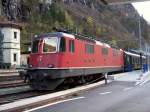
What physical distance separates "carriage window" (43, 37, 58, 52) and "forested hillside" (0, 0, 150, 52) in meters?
41.9

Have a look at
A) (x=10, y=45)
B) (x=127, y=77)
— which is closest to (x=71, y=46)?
(x=127, y=77)

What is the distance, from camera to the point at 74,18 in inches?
4902

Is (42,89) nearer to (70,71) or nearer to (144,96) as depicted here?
(70,71)

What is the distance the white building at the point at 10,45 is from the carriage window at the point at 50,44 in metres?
41.8

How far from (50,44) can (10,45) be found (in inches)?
1769

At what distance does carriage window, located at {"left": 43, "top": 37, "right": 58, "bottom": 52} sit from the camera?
23.5m

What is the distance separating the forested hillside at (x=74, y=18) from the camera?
91062 millimetres

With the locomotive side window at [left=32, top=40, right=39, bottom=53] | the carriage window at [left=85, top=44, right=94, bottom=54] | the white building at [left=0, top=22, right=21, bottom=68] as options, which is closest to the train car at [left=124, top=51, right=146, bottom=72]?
the carriage window at [left=85, top=44, right=94, bottom=54]

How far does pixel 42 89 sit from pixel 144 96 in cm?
636

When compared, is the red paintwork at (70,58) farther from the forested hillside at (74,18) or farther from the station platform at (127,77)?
the forested hillside at (74,18)

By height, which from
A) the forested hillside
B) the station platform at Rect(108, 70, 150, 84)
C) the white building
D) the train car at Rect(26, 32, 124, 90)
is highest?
the forested hillside

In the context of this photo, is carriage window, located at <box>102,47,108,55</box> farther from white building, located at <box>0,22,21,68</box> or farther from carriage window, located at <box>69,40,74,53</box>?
white building, located at <box>0,22,21,68</box>

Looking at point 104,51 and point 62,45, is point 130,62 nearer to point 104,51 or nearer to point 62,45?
point 104,51

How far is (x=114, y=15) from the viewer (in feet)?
513
